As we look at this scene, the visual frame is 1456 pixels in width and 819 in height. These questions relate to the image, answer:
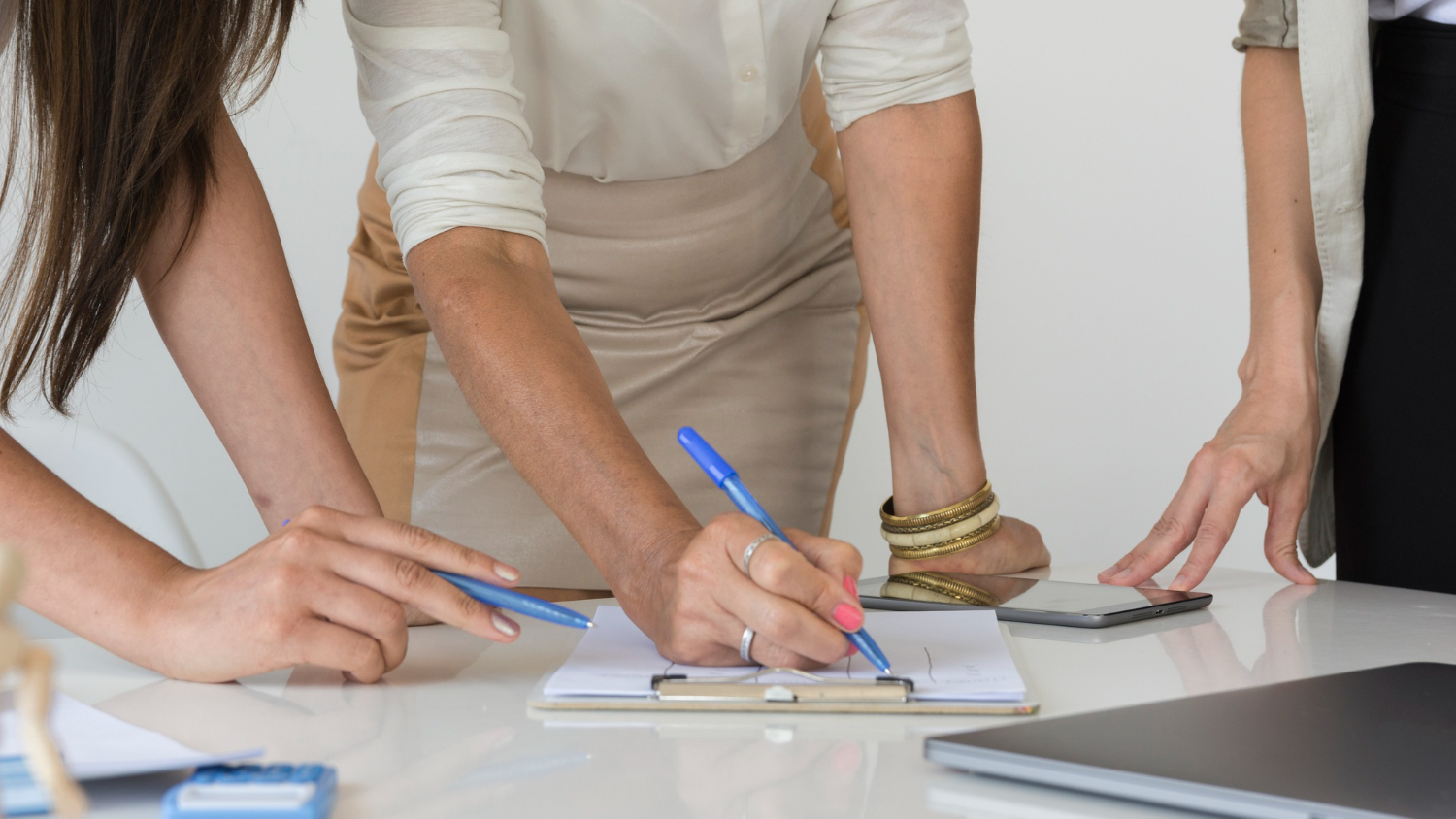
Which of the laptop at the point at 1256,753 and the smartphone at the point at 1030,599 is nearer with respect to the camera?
the laptop at the point at 1256,753

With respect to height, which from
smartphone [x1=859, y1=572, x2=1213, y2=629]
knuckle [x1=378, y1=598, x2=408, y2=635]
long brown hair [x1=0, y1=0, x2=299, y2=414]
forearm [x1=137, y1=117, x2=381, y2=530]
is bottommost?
smartphone [x1=859, y1=572, x2=1213, y2=629]

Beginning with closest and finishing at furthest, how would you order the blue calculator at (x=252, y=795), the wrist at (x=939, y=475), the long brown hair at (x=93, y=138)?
1. the blue calculator at (x=252, y=795)
2. the long brown hair at (x=93, y=138)
3. the wrist at (x=939, y=475)

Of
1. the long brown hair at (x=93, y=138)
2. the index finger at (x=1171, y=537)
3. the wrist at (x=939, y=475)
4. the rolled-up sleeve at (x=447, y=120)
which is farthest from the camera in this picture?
the wrist at (x=939, y=475)

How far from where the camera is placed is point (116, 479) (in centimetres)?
125

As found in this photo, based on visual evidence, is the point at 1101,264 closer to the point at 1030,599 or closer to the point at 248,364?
the point at 1030,599

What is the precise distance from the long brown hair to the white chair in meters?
0.41

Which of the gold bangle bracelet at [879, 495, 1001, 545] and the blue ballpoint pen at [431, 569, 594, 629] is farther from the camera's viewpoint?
the gold bangle bracelet at [879, 495, 1001, 545]

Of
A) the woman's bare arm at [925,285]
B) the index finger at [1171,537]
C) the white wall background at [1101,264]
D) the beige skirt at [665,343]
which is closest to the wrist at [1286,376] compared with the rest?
the index finger at [1171,537]

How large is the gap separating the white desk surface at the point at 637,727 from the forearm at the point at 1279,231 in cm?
29

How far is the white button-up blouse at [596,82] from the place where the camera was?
0.91 meters

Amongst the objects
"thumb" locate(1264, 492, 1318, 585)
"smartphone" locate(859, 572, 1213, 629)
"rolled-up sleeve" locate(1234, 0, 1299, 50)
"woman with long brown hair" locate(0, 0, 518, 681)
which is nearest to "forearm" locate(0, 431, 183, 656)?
"woman with long brown hair" locate(0, 0, 518, 681)

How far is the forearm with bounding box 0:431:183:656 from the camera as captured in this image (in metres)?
0.66

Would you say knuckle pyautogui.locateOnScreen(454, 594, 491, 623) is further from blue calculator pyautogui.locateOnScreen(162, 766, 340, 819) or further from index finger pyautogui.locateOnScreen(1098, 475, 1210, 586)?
index finger pyautogui.locateOnScreen(1098, 475, 1210, 586)

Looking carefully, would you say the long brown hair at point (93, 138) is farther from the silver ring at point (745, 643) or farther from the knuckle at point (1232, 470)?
the knuckle at point (1232, 470)
